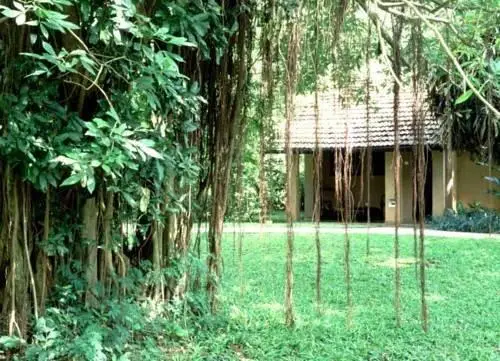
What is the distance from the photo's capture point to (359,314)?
17.5 feet

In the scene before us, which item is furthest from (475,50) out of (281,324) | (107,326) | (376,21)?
(107,326)

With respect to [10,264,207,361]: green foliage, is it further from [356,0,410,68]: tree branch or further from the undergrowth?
[356,0,410,68]: tree branch

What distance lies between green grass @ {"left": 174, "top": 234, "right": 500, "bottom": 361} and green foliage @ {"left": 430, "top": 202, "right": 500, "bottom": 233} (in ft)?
10.4

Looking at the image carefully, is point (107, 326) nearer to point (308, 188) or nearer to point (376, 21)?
point (376, 21)

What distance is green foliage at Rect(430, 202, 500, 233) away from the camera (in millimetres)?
11797

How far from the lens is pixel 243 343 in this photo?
4207 mm

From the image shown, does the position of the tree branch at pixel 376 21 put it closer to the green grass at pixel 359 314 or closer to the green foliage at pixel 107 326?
the green grass at pixel 359 314

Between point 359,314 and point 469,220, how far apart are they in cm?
772

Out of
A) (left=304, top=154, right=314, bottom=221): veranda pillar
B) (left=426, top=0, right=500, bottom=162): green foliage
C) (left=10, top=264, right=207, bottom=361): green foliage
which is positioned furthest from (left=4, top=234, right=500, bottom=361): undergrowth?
(left=304, top=154, right=314, bottom=221): veranda pillar

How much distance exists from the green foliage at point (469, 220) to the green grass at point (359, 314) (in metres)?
3.18

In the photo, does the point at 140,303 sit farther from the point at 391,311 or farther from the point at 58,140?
the point at 391,311

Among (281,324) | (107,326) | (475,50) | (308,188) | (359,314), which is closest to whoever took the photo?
(107,326)

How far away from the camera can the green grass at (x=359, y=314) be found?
4.14m

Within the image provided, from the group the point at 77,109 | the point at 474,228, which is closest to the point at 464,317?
the point at 77,109
